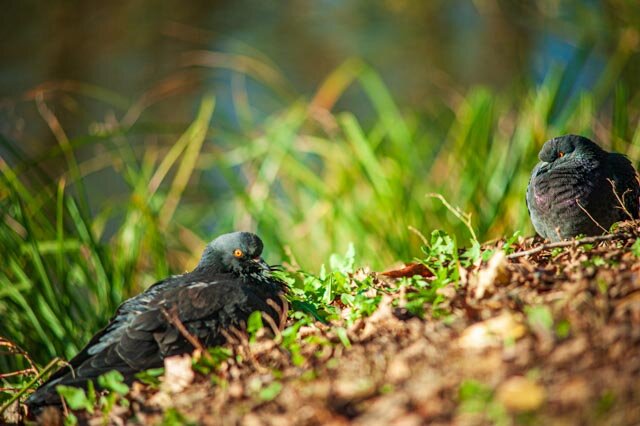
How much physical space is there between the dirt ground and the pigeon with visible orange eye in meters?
0.60

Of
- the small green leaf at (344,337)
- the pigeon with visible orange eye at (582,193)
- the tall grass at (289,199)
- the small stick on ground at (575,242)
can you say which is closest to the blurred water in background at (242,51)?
the tall grass at (289,199)

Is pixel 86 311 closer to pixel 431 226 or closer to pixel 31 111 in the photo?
pixel 431 226

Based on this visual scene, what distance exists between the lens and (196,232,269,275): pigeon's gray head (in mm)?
3494

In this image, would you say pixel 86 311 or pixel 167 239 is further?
pixel 167 239

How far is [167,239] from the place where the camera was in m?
6.29

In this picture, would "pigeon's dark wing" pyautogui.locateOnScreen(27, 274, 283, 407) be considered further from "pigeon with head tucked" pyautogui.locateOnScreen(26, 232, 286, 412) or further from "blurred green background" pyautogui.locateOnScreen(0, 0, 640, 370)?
"blurred green background" pyautogui.locateOnScreen(0, 0, 640, 370)

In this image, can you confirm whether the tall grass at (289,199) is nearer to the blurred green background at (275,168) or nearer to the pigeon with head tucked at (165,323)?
the blurred green background at (275,168)

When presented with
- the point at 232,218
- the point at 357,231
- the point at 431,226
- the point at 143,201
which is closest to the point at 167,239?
the point at 232,218

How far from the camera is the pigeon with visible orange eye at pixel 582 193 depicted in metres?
3.57

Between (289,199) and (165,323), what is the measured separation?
369 centimetres

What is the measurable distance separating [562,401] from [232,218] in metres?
4.60

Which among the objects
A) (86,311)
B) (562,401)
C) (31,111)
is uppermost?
(31,111)

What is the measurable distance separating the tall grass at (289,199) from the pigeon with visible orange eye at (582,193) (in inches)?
45.7

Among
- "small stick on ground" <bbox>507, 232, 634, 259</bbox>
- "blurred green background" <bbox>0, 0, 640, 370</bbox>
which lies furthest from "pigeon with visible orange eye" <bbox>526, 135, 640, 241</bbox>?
"blurred green background" <bbox>0, 0, 640, 370</bbox>
